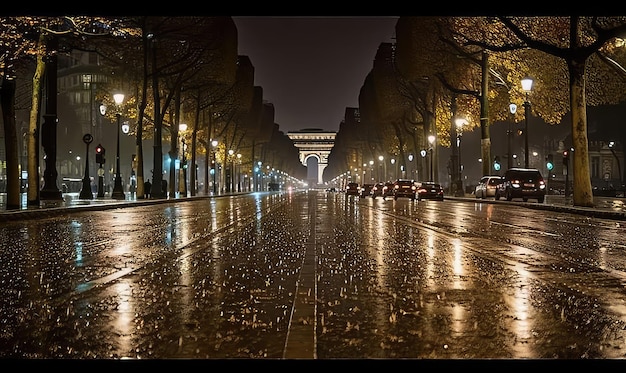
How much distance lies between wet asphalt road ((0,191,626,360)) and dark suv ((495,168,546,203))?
30.4m

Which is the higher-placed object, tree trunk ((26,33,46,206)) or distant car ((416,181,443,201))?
tree trunk ((26,33,46,206))

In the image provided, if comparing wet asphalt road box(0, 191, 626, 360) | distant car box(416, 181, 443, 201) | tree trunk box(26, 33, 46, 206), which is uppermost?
tree trunk box(26, 33, 46, 206)

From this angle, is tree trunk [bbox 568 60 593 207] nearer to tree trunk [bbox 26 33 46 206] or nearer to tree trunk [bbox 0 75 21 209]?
tree trunk [bbox 26 33 46 206]

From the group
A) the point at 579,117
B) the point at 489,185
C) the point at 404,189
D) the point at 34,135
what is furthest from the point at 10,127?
the point at 404,189

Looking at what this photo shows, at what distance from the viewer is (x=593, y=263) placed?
38.0 ft

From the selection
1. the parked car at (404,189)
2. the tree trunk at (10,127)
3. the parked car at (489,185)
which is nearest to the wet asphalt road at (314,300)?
the tree trunk at (10,127)

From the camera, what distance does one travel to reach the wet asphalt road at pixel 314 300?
5781mm

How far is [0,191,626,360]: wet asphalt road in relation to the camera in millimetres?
5781

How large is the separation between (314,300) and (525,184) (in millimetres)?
39448

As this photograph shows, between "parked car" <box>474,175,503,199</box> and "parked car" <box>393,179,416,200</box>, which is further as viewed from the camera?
"parked car" <box>393,179,416,200</box>

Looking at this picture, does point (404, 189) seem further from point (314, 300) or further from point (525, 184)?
point (314, 300)

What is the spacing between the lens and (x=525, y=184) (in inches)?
1780

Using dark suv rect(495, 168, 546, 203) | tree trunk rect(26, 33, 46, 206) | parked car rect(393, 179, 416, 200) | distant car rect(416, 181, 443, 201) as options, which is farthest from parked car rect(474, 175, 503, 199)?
tree trunk rect(26, 33, 46, 206)
